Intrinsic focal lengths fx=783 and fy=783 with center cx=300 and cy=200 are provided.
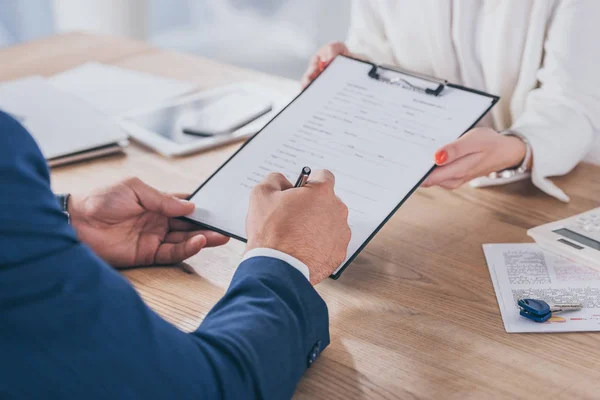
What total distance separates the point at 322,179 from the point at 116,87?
38.3 inches

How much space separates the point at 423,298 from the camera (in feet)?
3.59

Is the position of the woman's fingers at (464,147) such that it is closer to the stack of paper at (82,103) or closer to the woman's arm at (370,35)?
the woman's arm at (370,35)

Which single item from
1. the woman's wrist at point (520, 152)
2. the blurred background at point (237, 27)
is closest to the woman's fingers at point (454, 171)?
the woman's wrist at point (520, 152)

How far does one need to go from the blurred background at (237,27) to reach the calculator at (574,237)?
341 cm

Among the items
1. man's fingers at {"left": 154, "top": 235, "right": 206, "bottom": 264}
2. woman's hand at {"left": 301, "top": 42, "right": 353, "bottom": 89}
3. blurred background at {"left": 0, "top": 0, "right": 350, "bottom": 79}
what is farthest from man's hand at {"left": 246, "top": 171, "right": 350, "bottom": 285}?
blurred background at {"left": 0, "top": 0, "right": 350, "bottom": 79}

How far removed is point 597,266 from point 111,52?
149 centimetres

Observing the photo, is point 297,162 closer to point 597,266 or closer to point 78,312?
point 597,266

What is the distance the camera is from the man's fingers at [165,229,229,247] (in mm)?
1217

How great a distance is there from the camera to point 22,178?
0.69m

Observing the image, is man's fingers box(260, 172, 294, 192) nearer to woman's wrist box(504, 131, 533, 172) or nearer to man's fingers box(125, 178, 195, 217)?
man's fingers box(125, 178, 195, 217)

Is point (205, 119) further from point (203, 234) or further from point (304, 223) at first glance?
point (304, 223)

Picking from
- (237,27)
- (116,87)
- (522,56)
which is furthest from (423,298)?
(237,27)

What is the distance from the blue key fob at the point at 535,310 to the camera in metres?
1.02

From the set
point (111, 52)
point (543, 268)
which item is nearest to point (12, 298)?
point (543, 268)
